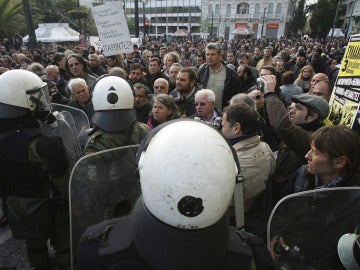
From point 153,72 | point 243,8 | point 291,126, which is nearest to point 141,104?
point 153,72

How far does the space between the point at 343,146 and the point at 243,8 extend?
7985cm

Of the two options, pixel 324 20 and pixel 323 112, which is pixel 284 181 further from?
pixel 324 20

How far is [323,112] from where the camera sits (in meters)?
2.18

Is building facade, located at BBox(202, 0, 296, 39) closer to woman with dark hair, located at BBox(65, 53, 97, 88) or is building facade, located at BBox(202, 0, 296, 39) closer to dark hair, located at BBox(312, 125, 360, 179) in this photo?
woman with dark hair, located at BBox(65, 53, 97, 88)

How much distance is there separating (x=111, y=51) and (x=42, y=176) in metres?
3.16

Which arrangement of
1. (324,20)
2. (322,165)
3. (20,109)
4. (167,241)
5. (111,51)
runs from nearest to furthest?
(167,241), (322,165), (20,109), (111,51), (324,20)

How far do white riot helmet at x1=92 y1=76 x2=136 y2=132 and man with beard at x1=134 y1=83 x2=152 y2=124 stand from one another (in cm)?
162

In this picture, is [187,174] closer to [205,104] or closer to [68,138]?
[68,138]

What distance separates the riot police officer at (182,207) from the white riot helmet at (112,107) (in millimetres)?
1086

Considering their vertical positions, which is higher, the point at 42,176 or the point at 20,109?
the point at 20,109

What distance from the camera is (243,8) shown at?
7269 centimetres

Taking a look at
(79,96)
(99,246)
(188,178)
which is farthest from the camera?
(79,96)

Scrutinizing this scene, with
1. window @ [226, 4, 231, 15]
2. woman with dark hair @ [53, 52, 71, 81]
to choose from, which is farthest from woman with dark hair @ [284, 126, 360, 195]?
window @ [226, 4, 231, 15]

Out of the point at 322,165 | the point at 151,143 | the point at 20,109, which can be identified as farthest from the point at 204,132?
the point at 20,109
